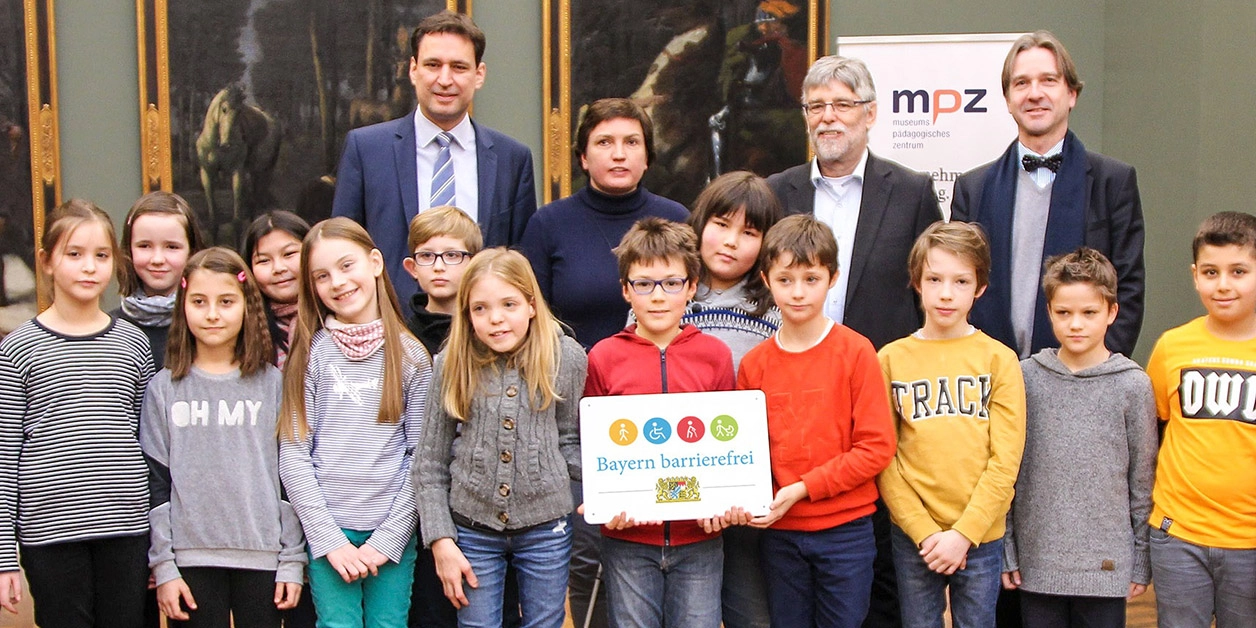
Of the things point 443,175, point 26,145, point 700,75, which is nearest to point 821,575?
point 443,175

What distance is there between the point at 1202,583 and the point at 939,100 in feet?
14.8

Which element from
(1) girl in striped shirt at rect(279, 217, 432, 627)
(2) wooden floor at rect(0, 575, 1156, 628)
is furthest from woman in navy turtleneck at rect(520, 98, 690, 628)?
(2) wooden floor at rect(0, 575, 1156, 628)

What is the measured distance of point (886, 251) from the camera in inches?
140

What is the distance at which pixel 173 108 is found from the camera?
268 inches

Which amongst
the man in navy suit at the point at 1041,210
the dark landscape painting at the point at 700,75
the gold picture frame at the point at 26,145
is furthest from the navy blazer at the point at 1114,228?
the gold picture frame at the point at 26,145

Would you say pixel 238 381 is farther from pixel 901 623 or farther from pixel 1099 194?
pixel 1099 194

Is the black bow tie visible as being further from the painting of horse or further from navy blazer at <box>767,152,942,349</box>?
the painting of horse

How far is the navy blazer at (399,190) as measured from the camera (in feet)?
12.9

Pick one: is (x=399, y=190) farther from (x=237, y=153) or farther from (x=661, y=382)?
(x=237, y=153)

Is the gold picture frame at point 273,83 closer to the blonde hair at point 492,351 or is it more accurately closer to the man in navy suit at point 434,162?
the man in navy suit at point 434,162

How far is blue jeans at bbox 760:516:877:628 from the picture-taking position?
3002mm

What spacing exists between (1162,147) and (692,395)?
4.94 metres

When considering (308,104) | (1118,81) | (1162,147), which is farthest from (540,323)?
(1118,81)

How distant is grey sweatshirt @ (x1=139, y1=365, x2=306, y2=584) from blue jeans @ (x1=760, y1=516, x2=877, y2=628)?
4.77ft
